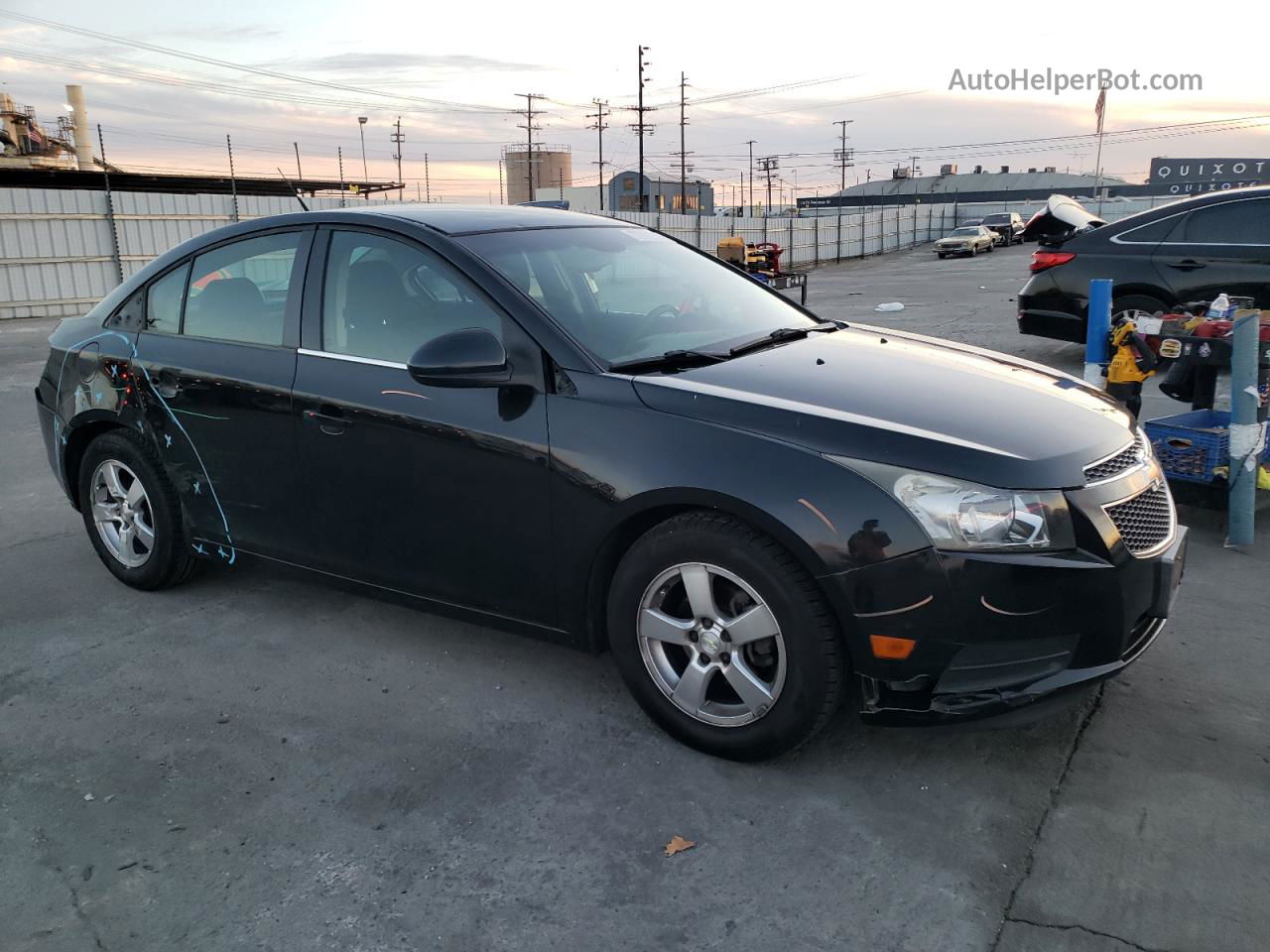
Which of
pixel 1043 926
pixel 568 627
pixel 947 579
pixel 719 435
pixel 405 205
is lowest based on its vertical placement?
pixel 1043 926

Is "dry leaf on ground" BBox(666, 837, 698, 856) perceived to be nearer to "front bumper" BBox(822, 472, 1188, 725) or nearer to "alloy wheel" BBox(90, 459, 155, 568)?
"front bumper" BBox(822, 472, 1188, 725)

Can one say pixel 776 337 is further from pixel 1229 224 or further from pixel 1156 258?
pixel 1229 224

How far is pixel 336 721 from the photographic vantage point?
131 inches

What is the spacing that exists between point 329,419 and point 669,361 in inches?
49.0

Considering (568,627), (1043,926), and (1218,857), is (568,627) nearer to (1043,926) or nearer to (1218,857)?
(1043,926)

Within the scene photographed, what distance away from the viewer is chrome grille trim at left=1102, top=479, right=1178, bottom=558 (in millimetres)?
2750

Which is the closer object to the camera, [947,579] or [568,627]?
[947,579]

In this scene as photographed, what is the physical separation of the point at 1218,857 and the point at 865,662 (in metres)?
0.98

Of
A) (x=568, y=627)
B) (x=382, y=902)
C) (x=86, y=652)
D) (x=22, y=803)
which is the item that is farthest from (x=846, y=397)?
(x=86, y=652)

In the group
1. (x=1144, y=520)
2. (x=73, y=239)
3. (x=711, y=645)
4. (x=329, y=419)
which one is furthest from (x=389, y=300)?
(x=73, y=239)

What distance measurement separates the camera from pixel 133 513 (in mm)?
4371

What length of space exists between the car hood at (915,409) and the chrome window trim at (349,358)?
94 cm

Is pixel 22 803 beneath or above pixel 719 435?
beneath

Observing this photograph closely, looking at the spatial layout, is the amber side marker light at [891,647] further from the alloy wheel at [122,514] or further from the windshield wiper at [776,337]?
the alloy wheel at [122,514]
